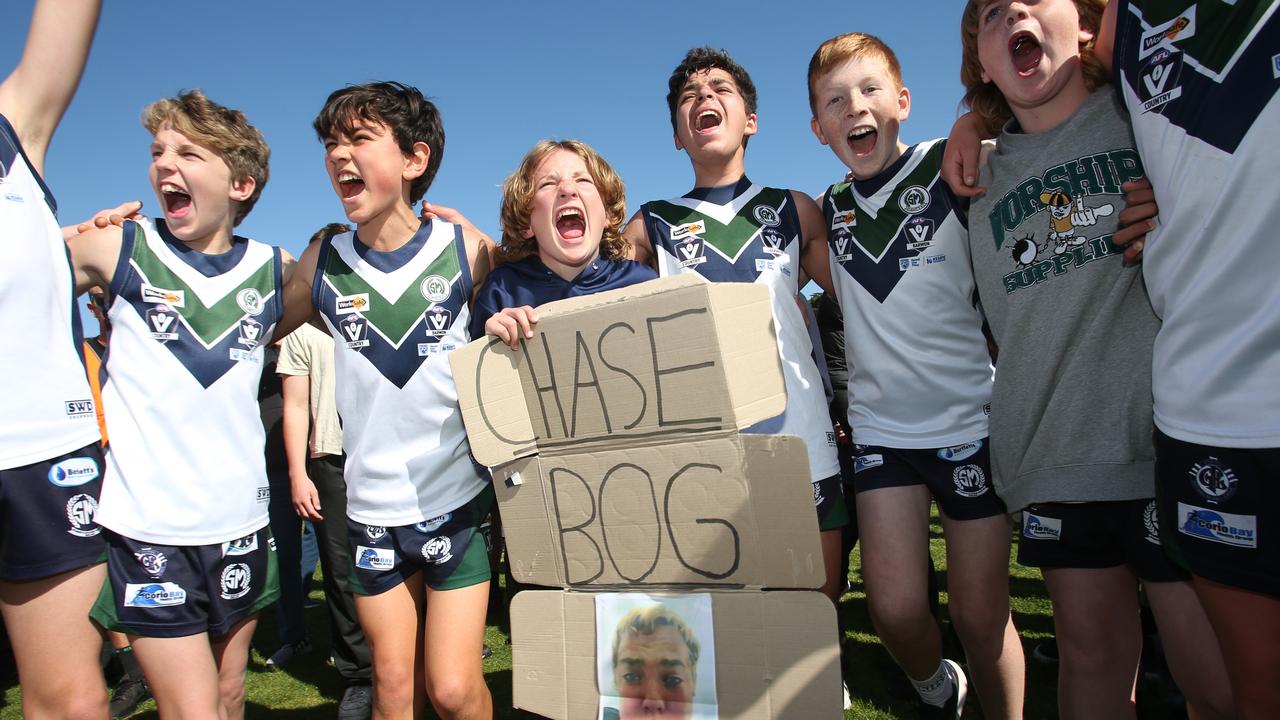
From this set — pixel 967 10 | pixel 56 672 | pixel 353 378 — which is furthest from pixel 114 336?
pixel 967 10

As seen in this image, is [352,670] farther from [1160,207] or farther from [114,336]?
[1160,207]

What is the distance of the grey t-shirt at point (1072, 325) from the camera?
6.69 feet

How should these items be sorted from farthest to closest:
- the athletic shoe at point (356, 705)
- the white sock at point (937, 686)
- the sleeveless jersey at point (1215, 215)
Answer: the athletic shoe at point (356, 705) → the white sock at point (937, 686) → the sleeveless jersey at point (1215, 215)

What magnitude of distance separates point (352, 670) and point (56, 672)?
213cm

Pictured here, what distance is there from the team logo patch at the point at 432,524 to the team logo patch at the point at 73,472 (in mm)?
1006

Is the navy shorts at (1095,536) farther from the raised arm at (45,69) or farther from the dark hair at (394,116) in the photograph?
the raised arm at (45,69)

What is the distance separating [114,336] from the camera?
8.10 ft

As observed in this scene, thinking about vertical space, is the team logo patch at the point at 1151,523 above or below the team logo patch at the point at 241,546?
below

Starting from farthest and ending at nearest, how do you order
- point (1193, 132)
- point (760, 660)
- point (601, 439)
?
point (601, 439), point (760, 660), point (1193, 132)

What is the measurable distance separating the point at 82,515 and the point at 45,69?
4.50 ft

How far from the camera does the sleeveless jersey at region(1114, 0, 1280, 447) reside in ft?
4.93

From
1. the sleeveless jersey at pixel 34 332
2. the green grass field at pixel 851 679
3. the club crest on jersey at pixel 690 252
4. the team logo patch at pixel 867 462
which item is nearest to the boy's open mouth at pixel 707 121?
the club crest on jersey at pixel 690 252

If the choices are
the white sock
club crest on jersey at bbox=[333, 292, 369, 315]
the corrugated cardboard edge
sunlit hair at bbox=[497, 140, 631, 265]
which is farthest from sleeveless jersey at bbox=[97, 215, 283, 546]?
the white sock

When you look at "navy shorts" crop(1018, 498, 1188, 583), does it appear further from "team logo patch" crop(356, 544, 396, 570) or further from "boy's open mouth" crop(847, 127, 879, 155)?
"team logo patch" crop(356, 544, 396, 570)
